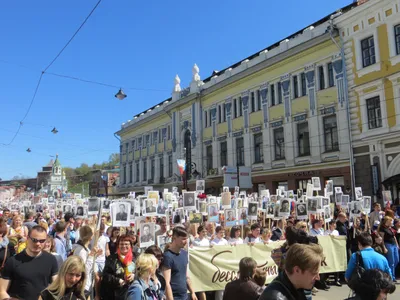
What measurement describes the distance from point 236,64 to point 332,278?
24.8 meters

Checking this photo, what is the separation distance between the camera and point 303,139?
24.9 metres

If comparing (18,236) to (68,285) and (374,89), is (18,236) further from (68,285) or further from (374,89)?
(374,89)

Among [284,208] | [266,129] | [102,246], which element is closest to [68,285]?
[102,246]

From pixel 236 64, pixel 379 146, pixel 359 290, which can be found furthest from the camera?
pixel 236 64

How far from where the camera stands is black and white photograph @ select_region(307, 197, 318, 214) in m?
10.8

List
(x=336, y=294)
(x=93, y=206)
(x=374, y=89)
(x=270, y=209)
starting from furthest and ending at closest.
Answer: (x=374, y=89), (x=270, y=209), (x=93, y=206), (x=336, y=294)

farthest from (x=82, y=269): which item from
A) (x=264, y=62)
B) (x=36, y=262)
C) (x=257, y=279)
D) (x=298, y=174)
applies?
(x=264, y=62)

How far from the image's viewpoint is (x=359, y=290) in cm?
312

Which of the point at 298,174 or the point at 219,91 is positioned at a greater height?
the point at 219,91

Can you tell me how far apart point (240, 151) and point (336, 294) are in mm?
22021

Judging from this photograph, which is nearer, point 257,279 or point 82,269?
point 82,269

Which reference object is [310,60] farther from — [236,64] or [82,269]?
[82,269]

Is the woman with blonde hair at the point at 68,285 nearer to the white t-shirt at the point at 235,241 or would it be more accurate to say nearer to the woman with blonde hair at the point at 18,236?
the woman with blonde hair at the point at 18,236

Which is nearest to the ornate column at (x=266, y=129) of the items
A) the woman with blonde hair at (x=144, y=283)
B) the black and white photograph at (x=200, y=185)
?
the black and white photograph at (x=200, y=185)
